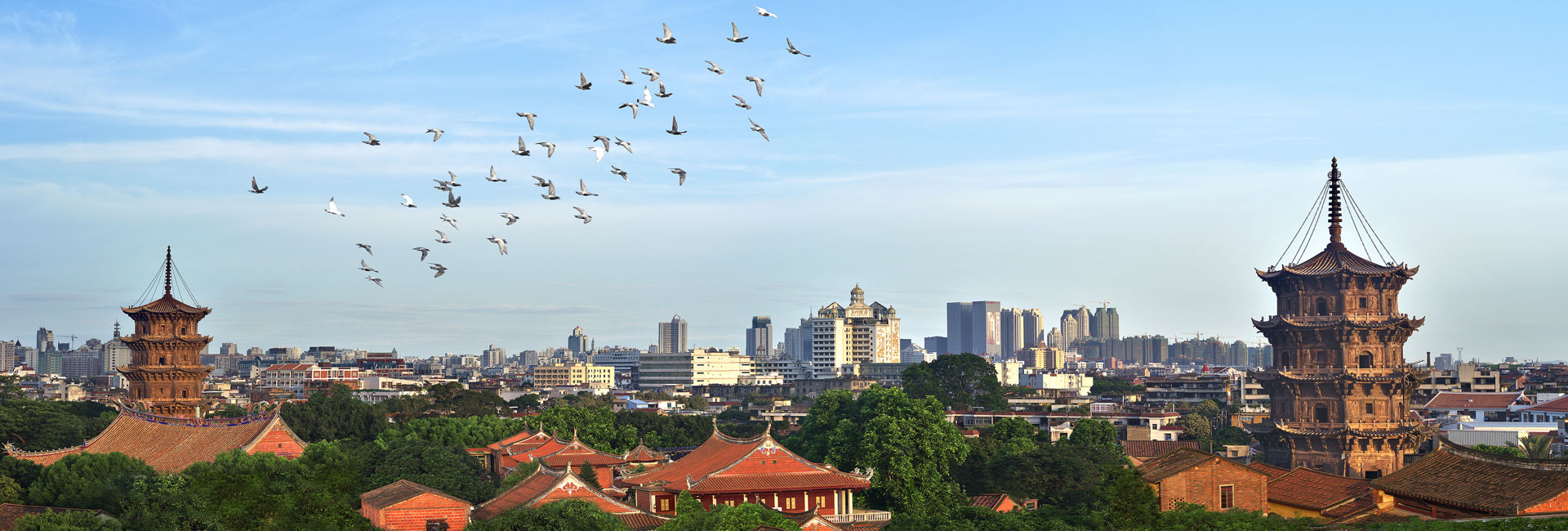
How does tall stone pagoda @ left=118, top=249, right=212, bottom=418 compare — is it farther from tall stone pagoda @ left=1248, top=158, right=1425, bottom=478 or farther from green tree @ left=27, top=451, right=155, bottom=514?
tall stone pagoda @ left=1248, top=158, right=1425, bottom=478

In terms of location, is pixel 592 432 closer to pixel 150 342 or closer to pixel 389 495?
pixel 150 342

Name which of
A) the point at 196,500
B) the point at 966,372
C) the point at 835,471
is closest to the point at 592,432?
the point at 835,471

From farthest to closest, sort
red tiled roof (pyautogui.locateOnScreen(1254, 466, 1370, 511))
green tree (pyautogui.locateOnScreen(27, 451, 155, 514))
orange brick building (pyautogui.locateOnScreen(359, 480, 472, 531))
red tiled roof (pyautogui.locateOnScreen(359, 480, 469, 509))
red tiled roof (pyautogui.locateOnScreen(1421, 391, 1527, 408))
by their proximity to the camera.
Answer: red tiled roof (pyautogui.locateOnScreen(1421, 391, 1527, 408)), green tree (pyautogui.locateOnScreen(27, 451, 155, 514)), red tiled roof (pyautogui.locateOnScreen(359, 480, 469, 509)), orange brick building (pyautogui.locateOnScreen(359, 480, 472, 531)), red tiled roof (pyautogui.locateOnScreen(1254, 466, 1370, 511))

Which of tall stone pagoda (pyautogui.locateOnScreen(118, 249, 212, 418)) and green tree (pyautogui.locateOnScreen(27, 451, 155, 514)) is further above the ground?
tall stone pagoda (pyautogui.locateOnScreen(118, 249, 212, 418))

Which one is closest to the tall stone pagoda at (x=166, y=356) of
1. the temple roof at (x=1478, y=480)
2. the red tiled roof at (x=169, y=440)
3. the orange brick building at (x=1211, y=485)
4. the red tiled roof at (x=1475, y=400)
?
the red tiled roof at (x=169, y=440)

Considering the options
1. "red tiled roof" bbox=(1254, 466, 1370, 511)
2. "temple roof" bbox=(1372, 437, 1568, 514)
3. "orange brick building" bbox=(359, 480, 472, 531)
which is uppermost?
"temple roof" bbox=(1372, 437, 1568, 514)

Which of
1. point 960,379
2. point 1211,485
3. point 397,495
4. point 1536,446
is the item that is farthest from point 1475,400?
point 397,495

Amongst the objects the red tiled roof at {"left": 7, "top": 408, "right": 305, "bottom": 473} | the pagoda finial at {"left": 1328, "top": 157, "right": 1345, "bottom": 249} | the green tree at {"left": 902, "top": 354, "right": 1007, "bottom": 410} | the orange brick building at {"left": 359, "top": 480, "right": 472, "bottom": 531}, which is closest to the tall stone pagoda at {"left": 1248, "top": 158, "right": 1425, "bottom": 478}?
the pagoda finial at {"left": 1328, "top": 157, "right": 1345, "bottom": 249}
